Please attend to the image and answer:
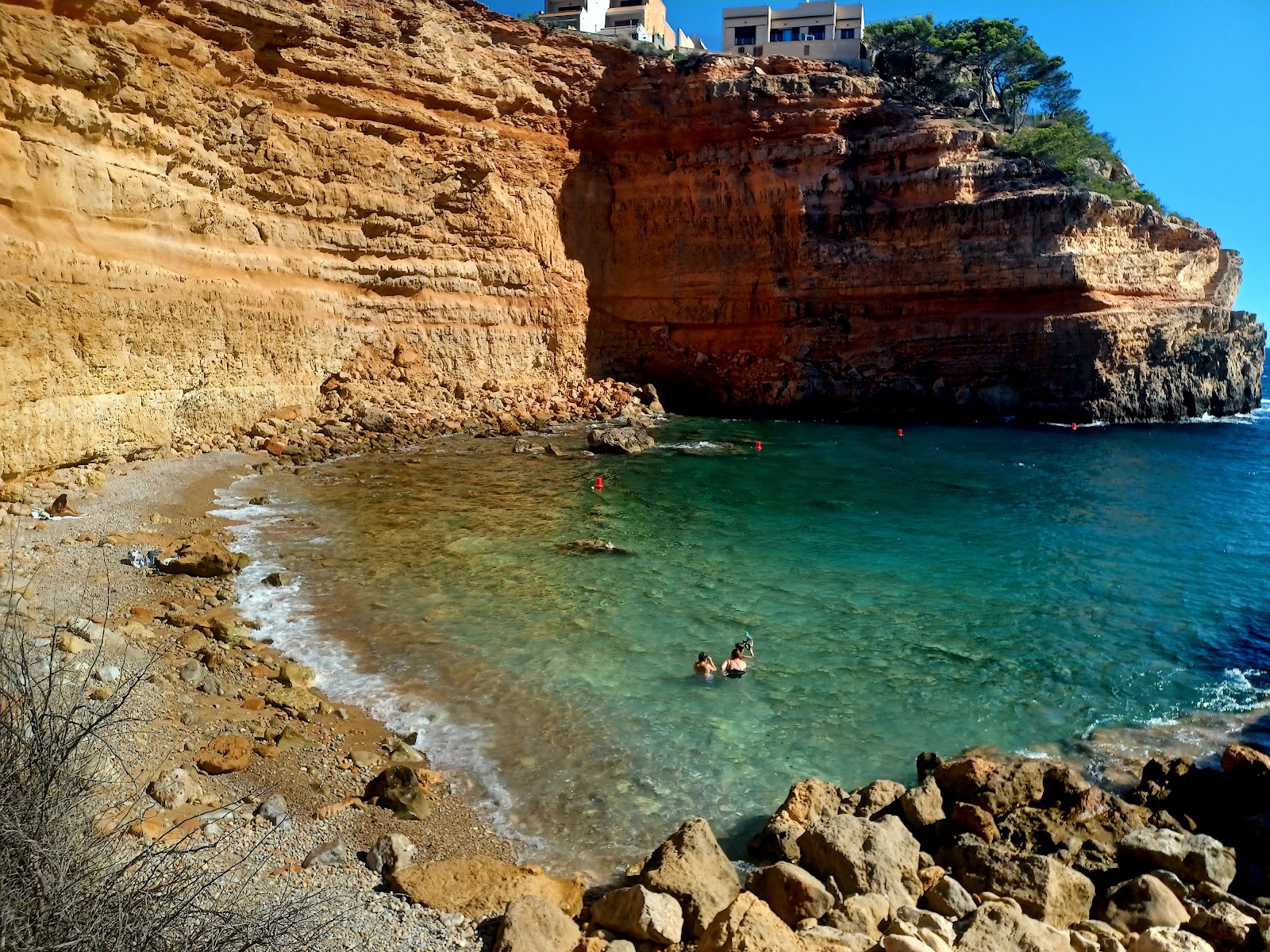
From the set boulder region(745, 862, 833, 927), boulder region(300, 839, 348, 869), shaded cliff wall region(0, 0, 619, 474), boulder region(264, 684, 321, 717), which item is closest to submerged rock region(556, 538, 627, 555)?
boulder region(264, 684, 321, 717)

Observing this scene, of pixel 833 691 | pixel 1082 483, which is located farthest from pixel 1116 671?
pixel 1082 483

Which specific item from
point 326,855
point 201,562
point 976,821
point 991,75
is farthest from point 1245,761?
point 991,75

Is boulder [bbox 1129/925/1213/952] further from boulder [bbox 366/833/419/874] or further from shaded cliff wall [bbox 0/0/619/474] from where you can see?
shaded cliff wall [bbox 0/0/619/474]

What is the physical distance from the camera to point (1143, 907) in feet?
18.7

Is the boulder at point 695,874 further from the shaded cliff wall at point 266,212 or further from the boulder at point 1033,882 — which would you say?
the shaded cliff wall at point 266,212

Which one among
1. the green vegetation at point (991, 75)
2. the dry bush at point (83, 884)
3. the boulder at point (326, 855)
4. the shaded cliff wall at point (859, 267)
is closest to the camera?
the dry bush at point (83, 884)

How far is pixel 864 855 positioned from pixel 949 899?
2.09ft

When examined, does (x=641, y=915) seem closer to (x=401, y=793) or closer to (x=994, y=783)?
(x=401, y=793)

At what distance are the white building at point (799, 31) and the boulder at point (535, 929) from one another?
4677cm

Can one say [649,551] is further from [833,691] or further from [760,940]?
[760,940]

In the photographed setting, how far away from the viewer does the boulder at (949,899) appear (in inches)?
219

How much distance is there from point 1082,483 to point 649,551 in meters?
14.3

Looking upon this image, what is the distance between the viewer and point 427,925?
534 cm

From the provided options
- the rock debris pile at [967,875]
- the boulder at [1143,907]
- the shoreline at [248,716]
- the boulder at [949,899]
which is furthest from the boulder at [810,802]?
the boulder at [1143,907]
